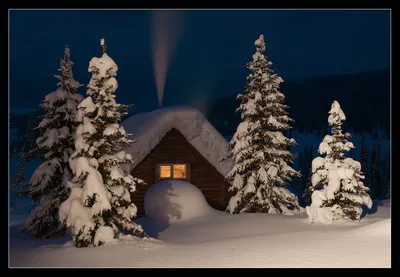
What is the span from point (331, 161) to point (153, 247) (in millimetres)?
10391

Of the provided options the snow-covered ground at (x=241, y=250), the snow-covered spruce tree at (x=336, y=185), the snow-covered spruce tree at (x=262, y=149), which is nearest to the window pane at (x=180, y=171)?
the snow-covered spruce tree at (x=262, y=149)

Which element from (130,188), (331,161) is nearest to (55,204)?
(130,188)

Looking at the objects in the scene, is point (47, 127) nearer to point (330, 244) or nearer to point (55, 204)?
point (55, 204)

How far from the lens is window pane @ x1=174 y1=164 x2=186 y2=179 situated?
31.6m

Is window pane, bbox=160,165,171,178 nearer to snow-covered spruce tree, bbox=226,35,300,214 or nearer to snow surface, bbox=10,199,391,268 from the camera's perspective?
snow-covered spruce tree, bbox=226,35,300,214

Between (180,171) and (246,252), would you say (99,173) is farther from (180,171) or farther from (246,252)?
(180,171)

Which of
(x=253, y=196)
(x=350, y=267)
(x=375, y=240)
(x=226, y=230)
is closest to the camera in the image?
(x=350, y=267)

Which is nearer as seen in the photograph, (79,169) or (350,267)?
(350,267)

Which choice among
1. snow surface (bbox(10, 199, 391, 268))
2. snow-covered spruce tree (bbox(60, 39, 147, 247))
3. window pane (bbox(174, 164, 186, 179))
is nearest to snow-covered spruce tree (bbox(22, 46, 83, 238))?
snow surface (bbox(10, 199, 391, 268))

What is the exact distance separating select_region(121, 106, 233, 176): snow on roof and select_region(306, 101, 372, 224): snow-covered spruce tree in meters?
9.52

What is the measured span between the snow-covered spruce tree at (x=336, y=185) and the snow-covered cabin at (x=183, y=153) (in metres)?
9.52

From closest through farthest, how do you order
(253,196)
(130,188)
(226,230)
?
(130,188) → (226,230) → (253,196)

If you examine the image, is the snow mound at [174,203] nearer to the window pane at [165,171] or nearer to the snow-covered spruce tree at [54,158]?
the window pane at [165,171]

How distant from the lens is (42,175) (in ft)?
71.7
